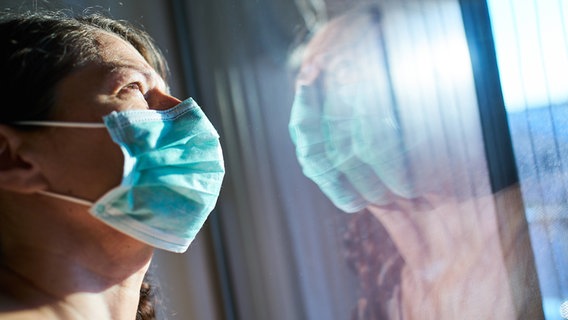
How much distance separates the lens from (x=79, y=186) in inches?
41.7

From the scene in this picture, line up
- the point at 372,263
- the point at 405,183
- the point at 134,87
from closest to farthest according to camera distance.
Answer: the point at 134,87 < the point at 405,183 < the point at 372,263

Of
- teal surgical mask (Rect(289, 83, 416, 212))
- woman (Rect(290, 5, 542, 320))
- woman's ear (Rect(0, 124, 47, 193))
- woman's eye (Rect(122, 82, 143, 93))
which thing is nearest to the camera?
woman's ear (Rect(0, 124, 47, 193))

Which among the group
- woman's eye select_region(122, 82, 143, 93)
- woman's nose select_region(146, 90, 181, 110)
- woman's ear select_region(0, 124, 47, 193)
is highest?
woman's eye select_region(122, 82, 143, 93)

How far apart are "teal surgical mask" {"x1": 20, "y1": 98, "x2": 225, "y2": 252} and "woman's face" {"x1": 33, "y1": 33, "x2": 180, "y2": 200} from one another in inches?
0.7

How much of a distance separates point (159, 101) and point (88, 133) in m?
0.19

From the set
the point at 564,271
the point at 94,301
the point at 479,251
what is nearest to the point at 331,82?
the point at 479,251

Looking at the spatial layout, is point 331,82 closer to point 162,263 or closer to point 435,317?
point 435,317

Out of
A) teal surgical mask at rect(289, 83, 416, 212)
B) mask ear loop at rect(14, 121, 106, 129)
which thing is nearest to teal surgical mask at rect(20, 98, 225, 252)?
mask ear loop at rect(14, 121, 106, 129)

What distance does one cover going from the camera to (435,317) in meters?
1.45

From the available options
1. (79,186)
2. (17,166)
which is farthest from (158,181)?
(17,166)

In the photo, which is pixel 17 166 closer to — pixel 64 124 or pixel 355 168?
pixel 64 124

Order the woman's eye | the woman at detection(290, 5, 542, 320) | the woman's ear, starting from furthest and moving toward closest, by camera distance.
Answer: the woman at detection(290, 5, 542, 320) → the woman's eye → the woman's ear

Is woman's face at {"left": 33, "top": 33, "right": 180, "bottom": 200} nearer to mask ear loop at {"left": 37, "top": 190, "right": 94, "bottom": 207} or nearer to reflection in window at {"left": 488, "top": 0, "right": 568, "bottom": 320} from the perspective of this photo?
mask ear loop at {"left": 37, "top": 190, "right": 94, "bottom": 207}

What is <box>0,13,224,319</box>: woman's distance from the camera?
105 centimetres
